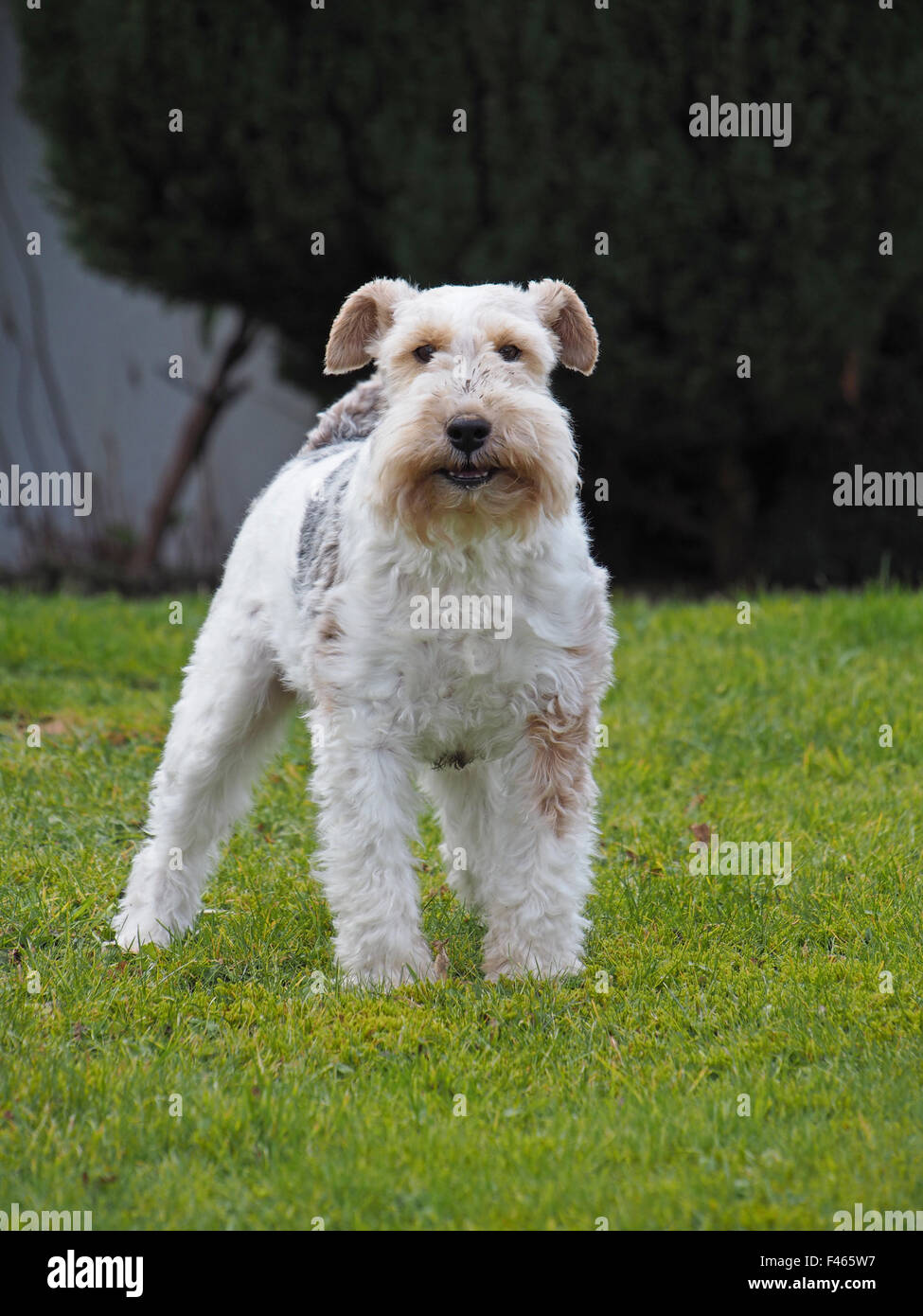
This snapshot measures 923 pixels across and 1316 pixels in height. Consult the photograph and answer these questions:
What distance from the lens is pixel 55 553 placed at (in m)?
11.8

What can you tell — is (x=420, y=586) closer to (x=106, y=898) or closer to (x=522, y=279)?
(x=106, y=898)

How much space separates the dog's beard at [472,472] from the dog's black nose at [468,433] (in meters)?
0.02

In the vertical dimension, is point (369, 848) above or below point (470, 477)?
below

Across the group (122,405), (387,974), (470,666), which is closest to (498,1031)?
(387,974)

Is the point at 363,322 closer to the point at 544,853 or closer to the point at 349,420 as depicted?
the point at 349,420

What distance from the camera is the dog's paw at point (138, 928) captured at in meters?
4.82

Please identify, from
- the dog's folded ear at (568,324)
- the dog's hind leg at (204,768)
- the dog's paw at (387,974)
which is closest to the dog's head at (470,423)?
the dog's folded ear at (568,324)

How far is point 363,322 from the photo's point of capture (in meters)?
4.75

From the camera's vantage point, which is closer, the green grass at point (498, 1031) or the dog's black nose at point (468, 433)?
the green grass at point (498, 1031)

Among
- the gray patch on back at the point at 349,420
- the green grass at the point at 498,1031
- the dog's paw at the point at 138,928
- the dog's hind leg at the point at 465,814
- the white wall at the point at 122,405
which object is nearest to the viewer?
the green grass at the point at 498,1031

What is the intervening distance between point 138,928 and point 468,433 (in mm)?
1989

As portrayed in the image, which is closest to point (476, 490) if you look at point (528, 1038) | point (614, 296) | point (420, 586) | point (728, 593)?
point (420, 586)

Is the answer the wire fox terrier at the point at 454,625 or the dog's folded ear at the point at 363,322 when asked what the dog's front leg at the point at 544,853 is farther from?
the dog's folded ear at the point at 363,322

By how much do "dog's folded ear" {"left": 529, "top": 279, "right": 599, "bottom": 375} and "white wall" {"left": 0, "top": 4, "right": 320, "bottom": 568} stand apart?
7.52 m
